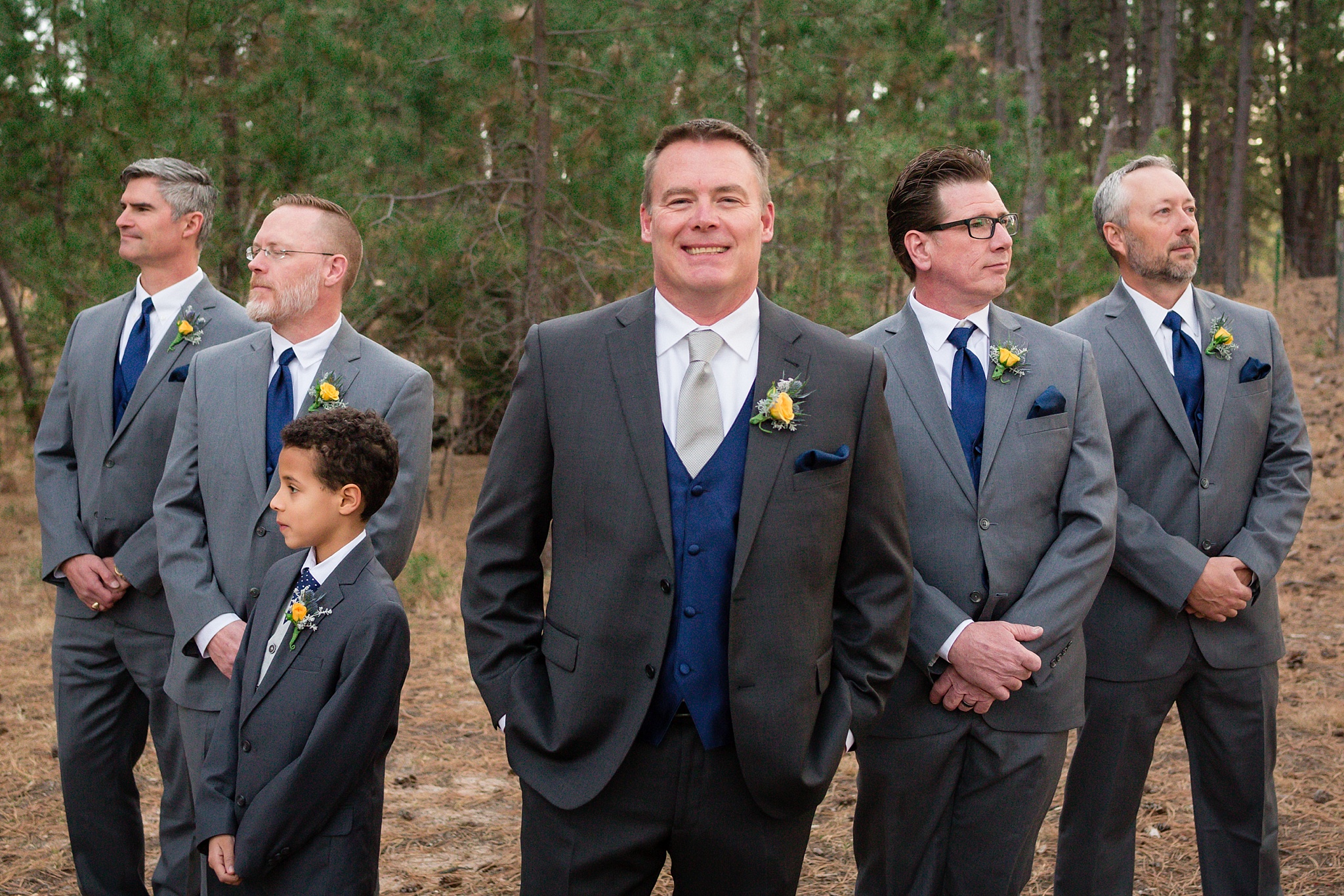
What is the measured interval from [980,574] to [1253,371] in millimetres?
1279

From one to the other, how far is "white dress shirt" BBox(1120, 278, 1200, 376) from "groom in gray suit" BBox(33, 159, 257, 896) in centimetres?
295

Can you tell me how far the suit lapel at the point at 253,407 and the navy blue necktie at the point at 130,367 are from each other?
677 mm

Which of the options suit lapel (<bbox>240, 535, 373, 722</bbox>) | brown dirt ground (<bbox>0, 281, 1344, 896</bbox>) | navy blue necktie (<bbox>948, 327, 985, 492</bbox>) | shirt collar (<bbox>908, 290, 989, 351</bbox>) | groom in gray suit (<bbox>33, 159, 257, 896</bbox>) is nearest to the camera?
suit lapel (<bbox>240, 535, 373, 722</bbox>)

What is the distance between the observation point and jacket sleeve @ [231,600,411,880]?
292 cm

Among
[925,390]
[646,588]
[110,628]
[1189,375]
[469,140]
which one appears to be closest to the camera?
[646,588]

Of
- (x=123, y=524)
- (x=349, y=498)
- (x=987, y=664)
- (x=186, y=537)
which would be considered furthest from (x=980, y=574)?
(x=123, y=524)

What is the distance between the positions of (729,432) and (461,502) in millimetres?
10978

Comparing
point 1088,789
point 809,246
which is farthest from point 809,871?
point 809,246

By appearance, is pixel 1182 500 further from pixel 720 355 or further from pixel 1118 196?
pixel 720 355

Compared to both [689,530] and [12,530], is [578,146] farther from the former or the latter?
[689,530]

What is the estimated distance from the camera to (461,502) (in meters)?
13.3

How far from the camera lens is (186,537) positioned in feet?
11.7

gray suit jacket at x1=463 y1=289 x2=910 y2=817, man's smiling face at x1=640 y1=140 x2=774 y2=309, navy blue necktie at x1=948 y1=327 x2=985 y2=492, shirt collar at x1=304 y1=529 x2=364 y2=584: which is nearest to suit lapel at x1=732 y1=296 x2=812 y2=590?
gray suit jacket at x1=463 y1=289 x2=910 y2=817

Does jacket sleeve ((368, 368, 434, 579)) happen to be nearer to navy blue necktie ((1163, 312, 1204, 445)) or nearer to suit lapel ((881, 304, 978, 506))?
suit lapel ((881, 304, 978, 506))
